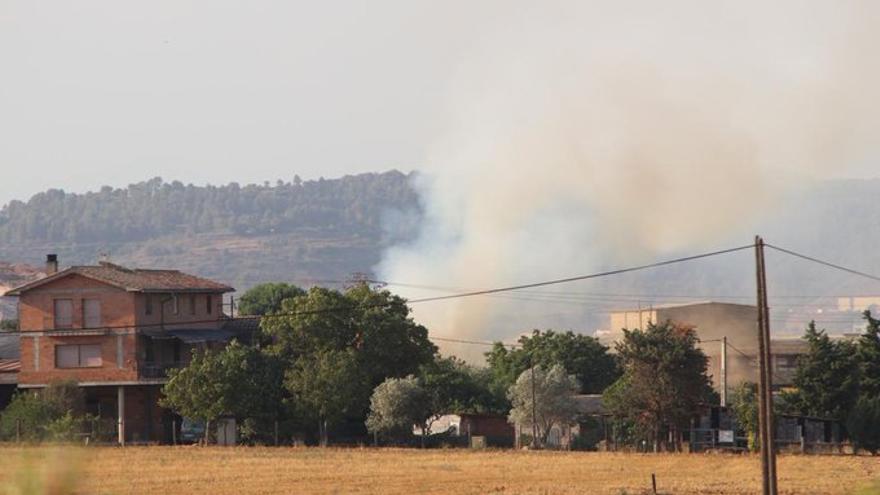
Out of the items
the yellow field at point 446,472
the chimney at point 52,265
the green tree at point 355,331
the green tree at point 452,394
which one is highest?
the chimney at point 52,265

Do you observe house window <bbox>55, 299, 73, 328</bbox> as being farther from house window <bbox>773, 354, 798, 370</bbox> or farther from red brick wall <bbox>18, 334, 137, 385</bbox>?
house window <bbox>773, 354, 798, 370</bbox>

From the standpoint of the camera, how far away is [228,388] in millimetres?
75812

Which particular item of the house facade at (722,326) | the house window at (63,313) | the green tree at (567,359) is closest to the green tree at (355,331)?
the house window at (63,313)

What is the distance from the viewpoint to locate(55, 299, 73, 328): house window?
279 feet

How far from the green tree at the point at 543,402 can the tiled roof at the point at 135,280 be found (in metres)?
19.8

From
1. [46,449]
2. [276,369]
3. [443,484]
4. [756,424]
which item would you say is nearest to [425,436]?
[276,369]

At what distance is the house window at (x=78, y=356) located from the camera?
84.4m

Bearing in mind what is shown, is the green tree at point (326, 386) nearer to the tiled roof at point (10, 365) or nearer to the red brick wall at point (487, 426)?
the red brick wall at point (487, 426)

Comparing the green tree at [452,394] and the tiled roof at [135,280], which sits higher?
the tiled roof at [135,280]

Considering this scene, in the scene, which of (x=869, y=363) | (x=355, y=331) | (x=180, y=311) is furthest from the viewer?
(x=180, y=311)

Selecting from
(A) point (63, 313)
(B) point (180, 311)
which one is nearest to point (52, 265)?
(A) point (63, 313)

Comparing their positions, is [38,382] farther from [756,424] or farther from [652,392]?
[756,424]

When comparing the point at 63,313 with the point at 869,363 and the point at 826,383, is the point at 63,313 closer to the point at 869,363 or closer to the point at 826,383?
the point at 826,383

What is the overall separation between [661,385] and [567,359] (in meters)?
35.0
